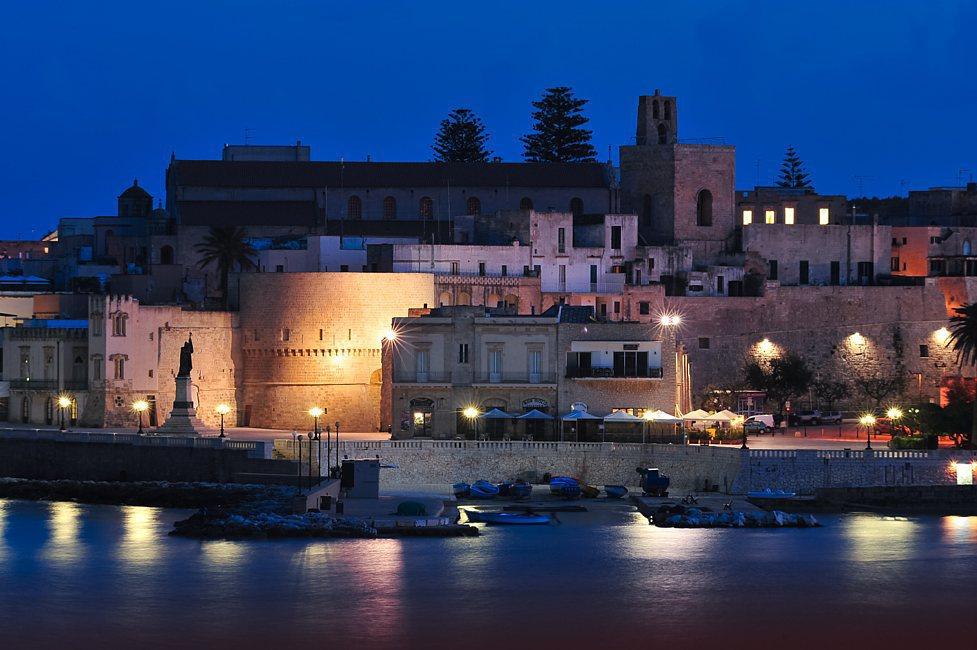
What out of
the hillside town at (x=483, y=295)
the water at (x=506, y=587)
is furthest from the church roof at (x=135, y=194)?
the water at (x=506, y=587)

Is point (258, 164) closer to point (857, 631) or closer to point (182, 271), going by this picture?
point (182, 271)

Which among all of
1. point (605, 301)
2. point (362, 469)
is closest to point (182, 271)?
point (605, 301)

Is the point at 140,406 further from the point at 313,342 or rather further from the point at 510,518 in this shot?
the point at 510,518

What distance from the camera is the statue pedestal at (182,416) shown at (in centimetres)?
5766

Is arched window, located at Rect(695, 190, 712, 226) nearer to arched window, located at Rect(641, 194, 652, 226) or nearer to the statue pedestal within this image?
arched window, located at Rect(641, 194, 652, 226)

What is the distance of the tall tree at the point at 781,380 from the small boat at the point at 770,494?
15.6 m

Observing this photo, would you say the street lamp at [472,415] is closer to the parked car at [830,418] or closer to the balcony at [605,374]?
the balcony at [605,374]

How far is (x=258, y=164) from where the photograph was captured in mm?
77625

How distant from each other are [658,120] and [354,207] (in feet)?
40.6

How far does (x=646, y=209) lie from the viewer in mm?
74750

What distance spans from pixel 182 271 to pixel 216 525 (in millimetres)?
25477

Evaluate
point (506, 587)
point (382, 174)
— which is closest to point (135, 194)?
point (382, 174)

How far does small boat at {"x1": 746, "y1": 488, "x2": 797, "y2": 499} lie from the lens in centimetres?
5044

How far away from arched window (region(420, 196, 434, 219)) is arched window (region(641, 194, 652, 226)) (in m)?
Answer: 8.55
